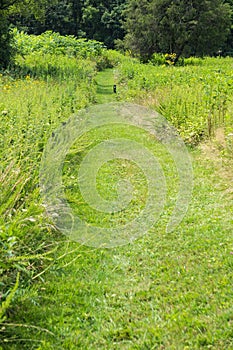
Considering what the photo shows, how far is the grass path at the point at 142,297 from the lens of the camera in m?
2.79

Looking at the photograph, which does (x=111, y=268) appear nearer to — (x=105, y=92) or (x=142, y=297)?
(x=142, y=297)

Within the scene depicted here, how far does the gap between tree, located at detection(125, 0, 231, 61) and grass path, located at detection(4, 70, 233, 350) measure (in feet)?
87.2

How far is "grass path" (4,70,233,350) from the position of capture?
2.79 m

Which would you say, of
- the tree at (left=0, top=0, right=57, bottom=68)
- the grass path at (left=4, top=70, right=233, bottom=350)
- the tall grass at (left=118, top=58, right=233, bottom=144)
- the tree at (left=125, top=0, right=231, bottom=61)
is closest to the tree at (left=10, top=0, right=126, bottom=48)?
the tree at (left=125, top=0, right=231, bottom=61)

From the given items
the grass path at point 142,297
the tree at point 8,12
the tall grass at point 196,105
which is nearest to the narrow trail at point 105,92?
the tall grass at point 196,105

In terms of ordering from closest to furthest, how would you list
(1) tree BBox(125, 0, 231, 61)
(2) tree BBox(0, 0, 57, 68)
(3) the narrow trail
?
1. (3) the narrow trail
2. (2) tree BBox(0, 0, 57, 68)
3. (1) tree BBox(125, 0, 231, 61)

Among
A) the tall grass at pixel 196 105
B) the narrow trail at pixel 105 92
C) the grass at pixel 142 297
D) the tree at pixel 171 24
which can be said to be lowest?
the narrow trail at pixel 105 92

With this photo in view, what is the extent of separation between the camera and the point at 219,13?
30234mm

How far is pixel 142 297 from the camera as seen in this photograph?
327cm

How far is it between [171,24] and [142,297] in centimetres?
2796

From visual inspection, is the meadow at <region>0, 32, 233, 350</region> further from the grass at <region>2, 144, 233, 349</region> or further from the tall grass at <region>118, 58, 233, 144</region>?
the tall grass at <region>118, 58, 233, 144</region>

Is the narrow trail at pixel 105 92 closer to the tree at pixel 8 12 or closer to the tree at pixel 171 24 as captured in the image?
the tree at pixel 8 12

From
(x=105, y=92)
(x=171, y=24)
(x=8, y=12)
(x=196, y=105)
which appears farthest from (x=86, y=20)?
(x=196, y=105)

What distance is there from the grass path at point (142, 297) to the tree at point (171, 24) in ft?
87.2
